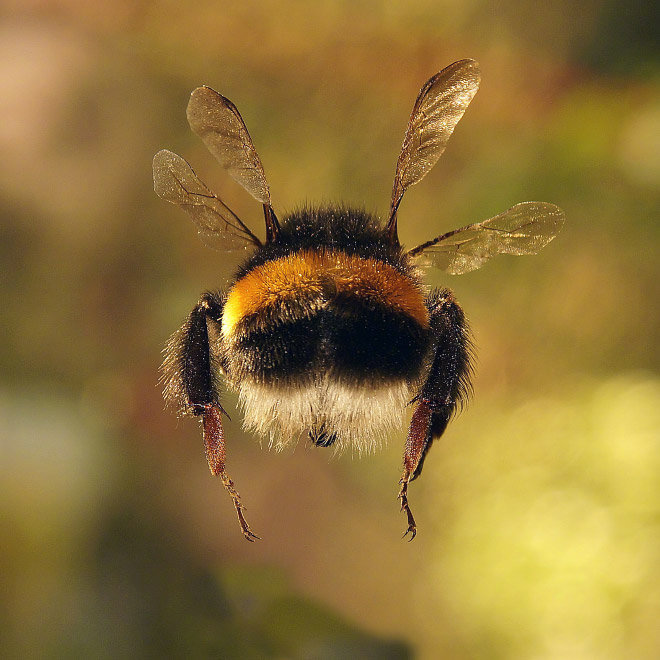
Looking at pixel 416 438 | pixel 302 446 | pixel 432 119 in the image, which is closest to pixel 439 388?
pixel 416 438

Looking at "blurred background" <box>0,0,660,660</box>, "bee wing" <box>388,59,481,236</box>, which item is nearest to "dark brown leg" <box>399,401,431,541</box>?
"bee wing" <box>388,59,481,236</box>

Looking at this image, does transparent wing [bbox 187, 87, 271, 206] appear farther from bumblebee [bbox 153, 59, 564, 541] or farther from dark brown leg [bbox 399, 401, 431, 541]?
dark brown leg [bbox 399, 401, 431, 541]

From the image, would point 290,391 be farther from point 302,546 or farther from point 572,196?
point 572,196

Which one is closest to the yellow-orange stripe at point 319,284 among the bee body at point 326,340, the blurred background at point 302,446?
the bee body at point 326,340

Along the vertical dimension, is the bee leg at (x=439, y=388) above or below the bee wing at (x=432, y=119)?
below

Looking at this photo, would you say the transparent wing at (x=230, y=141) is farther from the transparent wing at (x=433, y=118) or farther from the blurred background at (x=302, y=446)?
the blurred background at (x=302, y=446)

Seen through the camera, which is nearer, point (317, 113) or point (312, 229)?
point (312, 229)

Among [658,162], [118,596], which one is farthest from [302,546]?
[658,162]
